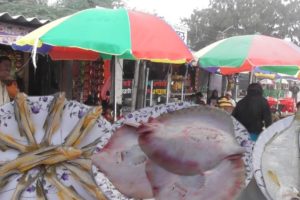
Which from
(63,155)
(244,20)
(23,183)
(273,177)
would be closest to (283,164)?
(273,177)

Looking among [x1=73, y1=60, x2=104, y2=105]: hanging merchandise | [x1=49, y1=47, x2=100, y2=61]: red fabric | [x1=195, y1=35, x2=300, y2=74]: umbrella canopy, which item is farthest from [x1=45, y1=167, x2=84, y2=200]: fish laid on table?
[x1=73, y1=60, x2=104, y2=105]: hanging merchandise

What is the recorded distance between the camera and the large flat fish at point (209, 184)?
6.47 ft

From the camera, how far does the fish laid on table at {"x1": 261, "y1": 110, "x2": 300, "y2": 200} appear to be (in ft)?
6.29

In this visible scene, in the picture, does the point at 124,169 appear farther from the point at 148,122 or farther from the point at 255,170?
the point at 255,170

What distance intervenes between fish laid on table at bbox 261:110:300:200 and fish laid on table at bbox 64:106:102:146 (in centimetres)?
97

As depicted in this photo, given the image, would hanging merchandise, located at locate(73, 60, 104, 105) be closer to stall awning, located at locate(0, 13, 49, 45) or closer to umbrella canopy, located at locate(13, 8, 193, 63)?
stall awning, located at locate(0, 13, 49, 45)

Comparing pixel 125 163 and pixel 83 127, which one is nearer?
pixel 125 163

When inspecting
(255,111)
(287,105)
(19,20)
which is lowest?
(287,105)

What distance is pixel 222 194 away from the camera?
1.96m

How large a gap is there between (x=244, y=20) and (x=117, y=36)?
27748 millimetres

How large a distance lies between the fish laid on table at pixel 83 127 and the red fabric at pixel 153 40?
0.42 m

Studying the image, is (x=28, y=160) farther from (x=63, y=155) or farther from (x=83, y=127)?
(x=83, y=127)

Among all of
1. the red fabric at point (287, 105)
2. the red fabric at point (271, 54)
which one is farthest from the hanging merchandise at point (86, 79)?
the red fabric at point (287, 105)

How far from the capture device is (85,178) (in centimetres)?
238
